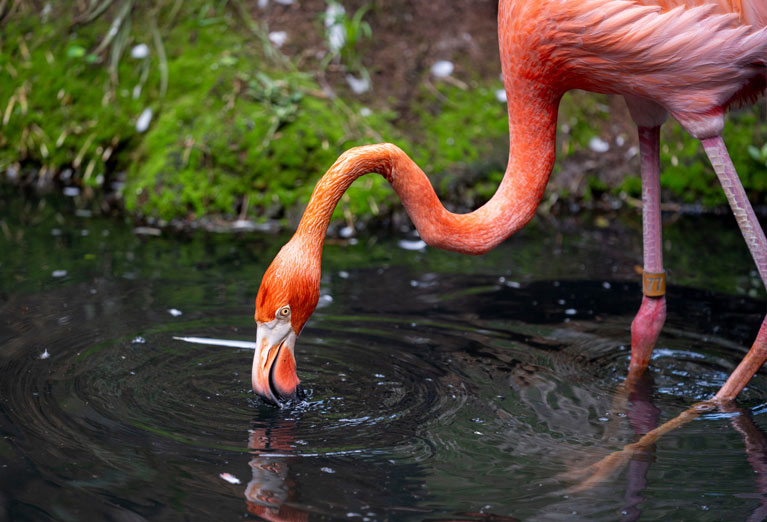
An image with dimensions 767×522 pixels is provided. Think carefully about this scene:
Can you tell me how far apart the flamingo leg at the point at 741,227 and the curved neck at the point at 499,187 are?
75 cm

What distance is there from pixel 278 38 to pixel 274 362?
17.4 ft

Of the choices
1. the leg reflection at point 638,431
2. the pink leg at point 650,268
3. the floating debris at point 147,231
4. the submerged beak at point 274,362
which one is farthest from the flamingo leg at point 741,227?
the floating debris at point 147,231

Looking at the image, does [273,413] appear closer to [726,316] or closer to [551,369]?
[551,369]

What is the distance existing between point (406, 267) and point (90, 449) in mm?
3176

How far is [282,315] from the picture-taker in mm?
3775

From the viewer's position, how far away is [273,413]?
156 inches

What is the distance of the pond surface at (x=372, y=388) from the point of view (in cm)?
331

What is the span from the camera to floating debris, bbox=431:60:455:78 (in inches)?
337

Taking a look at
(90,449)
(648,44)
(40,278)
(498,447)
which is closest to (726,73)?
(648,44)

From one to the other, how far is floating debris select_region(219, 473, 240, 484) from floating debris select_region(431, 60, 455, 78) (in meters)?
5.86

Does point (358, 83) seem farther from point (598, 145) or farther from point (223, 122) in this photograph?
point (598, 145)

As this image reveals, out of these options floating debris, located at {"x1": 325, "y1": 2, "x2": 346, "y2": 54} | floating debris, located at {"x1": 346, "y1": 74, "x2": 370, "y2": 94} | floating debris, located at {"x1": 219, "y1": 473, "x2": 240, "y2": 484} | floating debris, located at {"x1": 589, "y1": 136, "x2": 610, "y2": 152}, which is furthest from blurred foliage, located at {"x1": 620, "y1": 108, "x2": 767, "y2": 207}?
floating debris, located at {"x1": 219, "y1": 473, "x2": 240, "y2": 484}

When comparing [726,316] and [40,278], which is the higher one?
[726,316]

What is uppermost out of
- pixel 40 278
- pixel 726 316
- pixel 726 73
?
pixel 726 73
